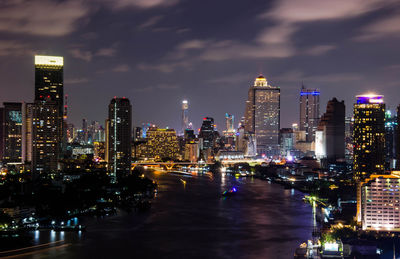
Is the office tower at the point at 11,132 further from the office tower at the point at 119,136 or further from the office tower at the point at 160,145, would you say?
the office tower at the point at 160,145

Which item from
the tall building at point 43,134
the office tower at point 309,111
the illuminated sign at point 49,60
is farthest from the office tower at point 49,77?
the office tower at point 309,111

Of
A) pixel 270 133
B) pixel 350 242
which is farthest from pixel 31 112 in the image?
pixel 270 133

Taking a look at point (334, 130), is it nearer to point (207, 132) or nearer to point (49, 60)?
point (207, 132)

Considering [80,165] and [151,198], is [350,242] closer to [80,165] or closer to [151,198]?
[151,198]

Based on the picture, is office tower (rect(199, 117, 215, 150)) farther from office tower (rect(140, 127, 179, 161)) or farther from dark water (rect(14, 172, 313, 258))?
dark water (rect(14, 172, 313, 258))

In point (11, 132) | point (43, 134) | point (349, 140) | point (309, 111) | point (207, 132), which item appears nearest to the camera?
point (43, 134)

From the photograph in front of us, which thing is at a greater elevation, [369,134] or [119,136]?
[369,134]

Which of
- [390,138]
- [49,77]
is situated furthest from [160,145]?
[390,138]
